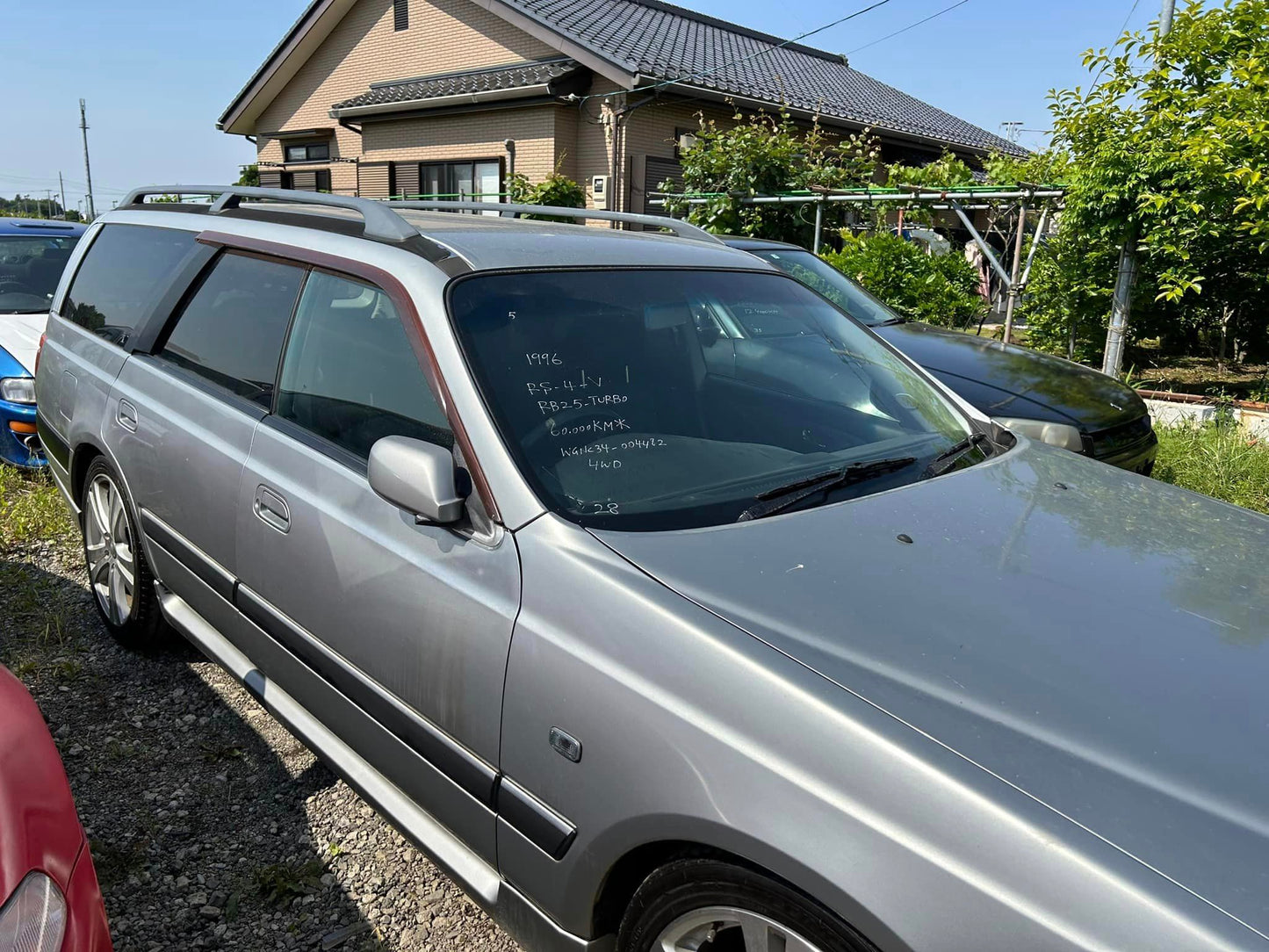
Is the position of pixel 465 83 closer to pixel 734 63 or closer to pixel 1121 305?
pixel 734 63

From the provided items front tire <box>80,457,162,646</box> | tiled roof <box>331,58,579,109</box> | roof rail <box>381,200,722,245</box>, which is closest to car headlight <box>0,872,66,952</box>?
front tire <box>80,457,162,646</box>

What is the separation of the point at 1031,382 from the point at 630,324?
3786 millimetres

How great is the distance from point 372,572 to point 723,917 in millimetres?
1117

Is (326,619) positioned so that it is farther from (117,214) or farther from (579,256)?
(117,214)

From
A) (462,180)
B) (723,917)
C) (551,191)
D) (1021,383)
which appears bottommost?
(723,917)

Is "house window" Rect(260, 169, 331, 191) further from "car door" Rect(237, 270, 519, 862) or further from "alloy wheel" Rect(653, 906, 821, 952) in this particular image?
"alloy wheel" Rect(653, 906, 821, 952)

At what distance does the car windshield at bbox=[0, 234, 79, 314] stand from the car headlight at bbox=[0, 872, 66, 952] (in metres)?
6.47

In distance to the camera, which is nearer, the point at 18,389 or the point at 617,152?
the point at 18,389

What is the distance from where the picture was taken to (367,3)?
19.1m

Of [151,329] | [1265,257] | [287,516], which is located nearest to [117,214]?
[151,329]

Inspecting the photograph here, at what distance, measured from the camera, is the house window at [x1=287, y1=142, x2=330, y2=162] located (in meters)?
20.9

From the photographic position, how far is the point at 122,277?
12.4 feet

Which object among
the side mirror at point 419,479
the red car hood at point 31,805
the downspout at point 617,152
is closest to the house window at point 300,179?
the downspout at point 617,152

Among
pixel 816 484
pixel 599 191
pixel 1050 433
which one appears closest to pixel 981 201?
pixel 1050 433
